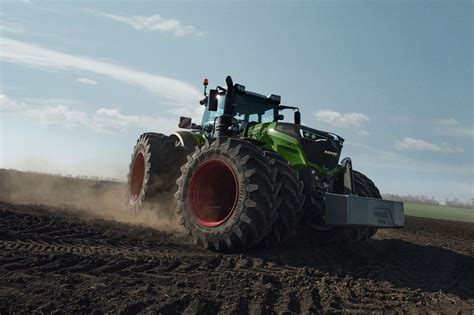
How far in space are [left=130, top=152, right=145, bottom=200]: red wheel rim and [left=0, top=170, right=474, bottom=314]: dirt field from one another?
8.77 ft

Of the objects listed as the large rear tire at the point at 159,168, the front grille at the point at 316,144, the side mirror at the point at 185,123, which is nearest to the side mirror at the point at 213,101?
the front grille at the point at 316,144

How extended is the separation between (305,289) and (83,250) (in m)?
3.06

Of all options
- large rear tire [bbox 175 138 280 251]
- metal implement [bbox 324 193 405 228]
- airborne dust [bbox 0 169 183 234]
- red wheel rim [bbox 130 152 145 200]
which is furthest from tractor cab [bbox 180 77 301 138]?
metal implement [bbox 324 193 405 228]

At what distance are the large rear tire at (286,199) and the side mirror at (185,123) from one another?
13.8 feet

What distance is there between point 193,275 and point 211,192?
2621mm

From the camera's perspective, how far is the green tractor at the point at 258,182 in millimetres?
6094

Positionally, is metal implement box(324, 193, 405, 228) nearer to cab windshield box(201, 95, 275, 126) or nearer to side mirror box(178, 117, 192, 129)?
cab windshield box(201, 95, 275, 126)

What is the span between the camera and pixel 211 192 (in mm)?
7414

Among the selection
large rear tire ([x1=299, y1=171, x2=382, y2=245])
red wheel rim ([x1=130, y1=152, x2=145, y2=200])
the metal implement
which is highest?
red wheel rim ([x1=130, y1=152, x2=145, y2=200])

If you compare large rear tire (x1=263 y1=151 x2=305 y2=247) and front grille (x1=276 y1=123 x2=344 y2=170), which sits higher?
front grille (x1=276 y1=123 x2=344 y2=170)

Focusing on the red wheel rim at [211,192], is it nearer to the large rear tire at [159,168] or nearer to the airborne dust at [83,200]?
the airborne dust at [83,200]

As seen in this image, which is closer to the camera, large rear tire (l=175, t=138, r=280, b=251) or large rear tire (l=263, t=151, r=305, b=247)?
large rear tire (l=175, t=138, r=280, b=251)

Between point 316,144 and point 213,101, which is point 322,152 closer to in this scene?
point 316,144

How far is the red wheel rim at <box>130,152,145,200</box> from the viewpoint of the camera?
1080cm
